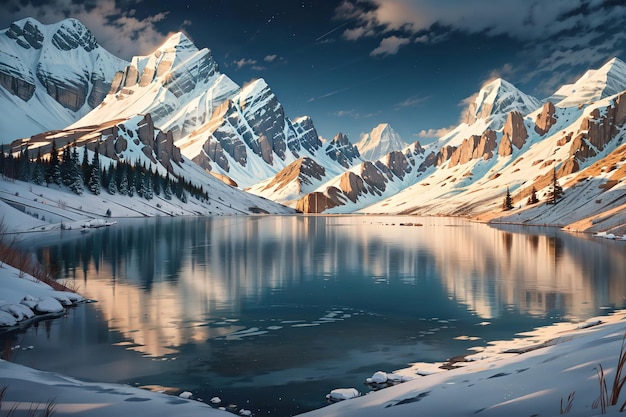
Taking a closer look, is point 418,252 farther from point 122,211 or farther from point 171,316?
point 122,211

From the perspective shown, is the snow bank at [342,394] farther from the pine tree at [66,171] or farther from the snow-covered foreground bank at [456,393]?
the pine tree at [66,171]

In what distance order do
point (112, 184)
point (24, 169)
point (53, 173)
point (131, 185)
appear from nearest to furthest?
point (24, 169), point (53, 173), point (112, 184), point (131, 185)

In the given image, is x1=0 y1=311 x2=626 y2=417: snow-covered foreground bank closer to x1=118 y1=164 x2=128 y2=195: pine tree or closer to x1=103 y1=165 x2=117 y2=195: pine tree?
x1=103 y1=165 x2=117 y2=195: pine tree

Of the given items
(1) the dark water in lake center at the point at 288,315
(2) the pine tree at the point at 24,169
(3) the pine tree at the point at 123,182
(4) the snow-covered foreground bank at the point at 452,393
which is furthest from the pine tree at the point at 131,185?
(4) the snow-covered foreground bank at the point at 452,393

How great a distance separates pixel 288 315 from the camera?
24953 millimetres

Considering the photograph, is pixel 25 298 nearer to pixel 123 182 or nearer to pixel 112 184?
pixel 112 184

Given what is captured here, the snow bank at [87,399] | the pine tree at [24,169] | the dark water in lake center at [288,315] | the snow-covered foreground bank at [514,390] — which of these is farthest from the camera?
the pine tree at [24,169]

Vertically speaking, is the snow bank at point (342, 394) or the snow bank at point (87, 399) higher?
the snow bank at point (87, 399)

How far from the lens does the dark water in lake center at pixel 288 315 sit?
15.9 m

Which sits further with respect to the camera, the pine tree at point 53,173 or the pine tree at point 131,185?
the pine tree at point 131,185

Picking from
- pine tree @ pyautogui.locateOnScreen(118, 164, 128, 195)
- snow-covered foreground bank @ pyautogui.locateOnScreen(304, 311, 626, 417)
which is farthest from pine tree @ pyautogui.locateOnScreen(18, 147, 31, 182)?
snow-covered foreground bank @ pyautogui.locateOnScreen(304, 311, 626, 417)

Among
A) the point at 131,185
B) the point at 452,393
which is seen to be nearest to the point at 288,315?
the point at 452,393

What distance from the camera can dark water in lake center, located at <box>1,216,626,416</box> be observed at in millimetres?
15930

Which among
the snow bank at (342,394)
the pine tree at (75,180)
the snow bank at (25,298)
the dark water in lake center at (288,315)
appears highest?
the pine tree at (75,180)
